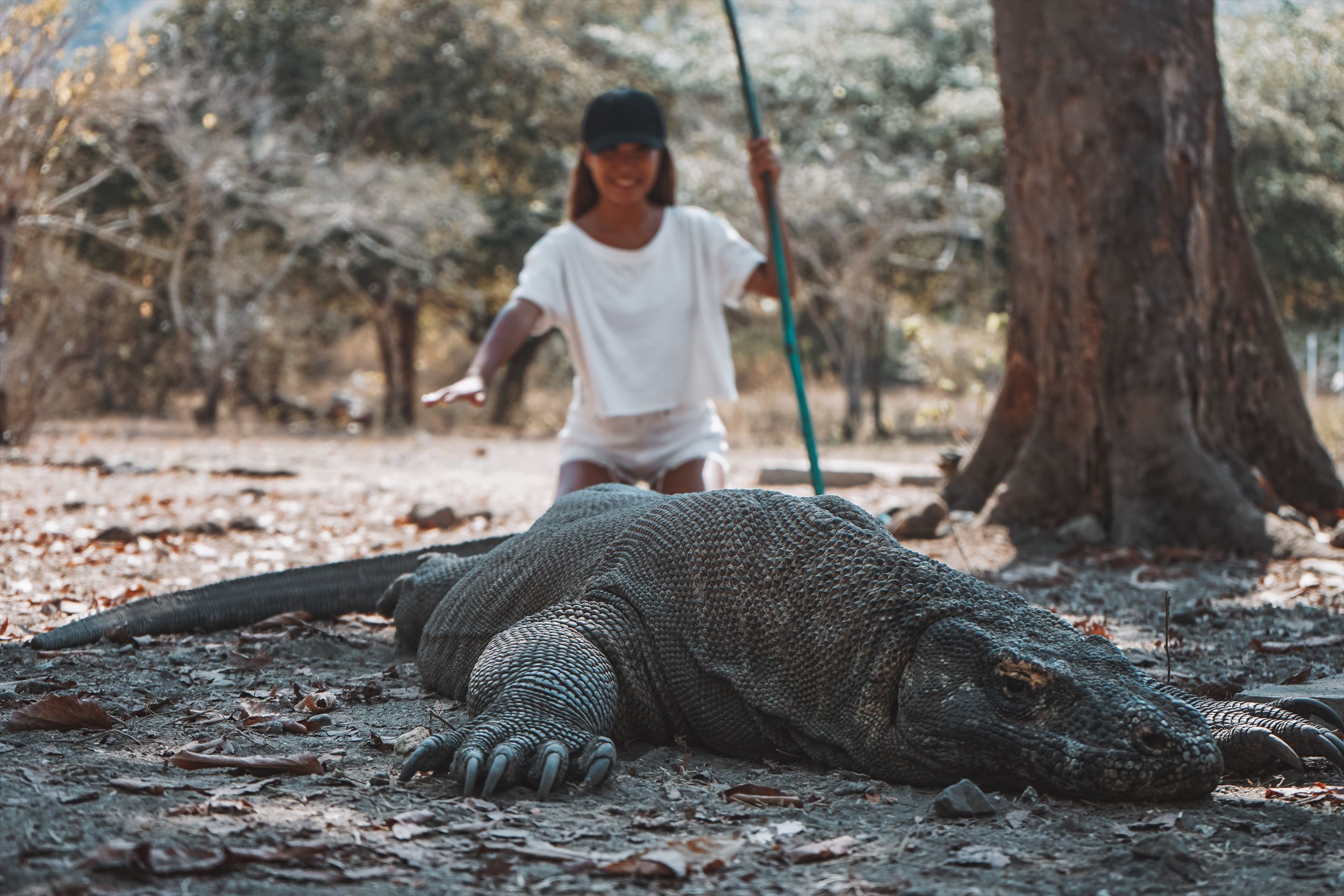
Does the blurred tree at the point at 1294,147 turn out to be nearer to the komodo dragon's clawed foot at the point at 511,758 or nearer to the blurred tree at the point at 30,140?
the blurred tree at the point at 30,140

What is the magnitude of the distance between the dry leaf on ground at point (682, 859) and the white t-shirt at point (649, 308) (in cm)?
309

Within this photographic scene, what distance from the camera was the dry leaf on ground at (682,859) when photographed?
187 cm

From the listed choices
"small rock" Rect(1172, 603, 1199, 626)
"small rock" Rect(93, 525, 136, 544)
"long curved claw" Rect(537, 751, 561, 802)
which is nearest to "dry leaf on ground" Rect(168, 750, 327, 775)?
"long curved claw" Rect(537, 751, 561, 802)

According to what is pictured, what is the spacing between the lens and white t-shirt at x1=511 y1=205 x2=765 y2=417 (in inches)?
198

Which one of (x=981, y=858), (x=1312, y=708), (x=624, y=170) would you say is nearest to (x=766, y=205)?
(x=624, y=170)

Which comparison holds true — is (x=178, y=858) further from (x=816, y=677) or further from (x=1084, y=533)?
(x=1084, y=533)

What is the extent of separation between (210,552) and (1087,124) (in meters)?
4.72

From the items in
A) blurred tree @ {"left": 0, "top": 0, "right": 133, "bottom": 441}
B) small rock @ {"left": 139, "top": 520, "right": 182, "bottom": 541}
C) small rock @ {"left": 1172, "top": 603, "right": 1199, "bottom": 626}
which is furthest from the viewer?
blurred tree @ {"left": 0, "top": 0, "right": 133, "bottom": 441}

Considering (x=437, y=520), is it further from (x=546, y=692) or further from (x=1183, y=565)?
(x=546, y=692)

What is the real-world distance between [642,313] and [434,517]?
2.55 m

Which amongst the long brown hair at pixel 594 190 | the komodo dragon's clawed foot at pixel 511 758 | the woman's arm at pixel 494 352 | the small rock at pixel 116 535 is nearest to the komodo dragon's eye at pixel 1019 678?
the komodo dragon's clawed foot at pixel 511 758

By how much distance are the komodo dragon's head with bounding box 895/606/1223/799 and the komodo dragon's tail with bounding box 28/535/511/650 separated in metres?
2.33

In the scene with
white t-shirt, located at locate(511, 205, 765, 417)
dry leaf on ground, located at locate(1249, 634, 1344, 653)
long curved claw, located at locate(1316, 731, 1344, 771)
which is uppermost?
white t-shirt, located at locate(511, 205, 765, 417)

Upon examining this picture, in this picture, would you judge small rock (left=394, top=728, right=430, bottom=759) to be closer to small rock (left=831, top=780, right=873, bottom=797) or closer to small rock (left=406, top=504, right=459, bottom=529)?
small rock (left=831, top=780, right=873, bottom=797)
